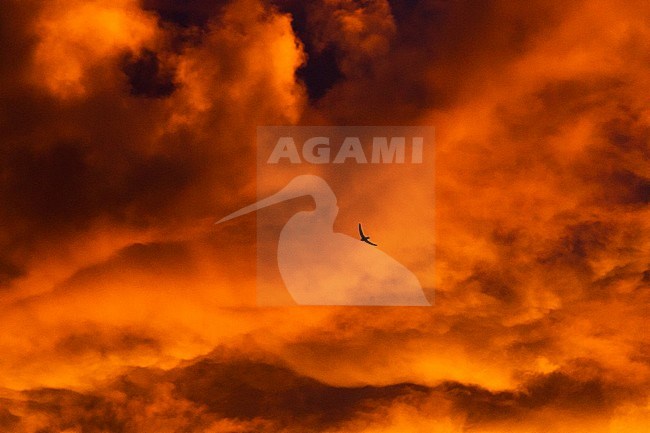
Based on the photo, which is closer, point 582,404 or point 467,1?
point 467,1

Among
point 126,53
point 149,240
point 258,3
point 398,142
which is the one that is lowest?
point 149,240

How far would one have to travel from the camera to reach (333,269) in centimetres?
1645

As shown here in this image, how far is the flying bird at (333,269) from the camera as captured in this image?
53.8 feet

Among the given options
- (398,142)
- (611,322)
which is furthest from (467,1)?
(611,322)

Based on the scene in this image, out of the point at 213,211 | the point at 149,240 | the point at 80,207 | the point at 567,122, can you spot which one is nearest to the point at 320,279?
the point at 213,211

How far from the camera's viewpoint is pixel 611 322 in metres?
16.4

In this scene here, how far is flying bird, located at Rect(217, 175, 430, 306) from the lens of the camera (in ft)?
53.8

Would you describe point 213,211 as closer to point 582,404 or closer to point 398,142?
point 398,142

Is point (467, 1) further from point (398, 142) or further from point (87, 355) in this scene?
point (87, 355)

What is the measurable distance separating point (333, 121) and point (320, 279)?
4.87m

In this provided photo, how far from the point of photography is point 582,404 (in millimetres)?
16875

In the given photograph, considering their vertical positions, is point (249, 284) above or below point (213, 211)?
below

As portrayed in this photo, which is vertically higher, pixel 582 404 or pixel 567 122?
pixel 567 122

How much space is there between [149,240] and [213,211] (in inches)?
91.4
